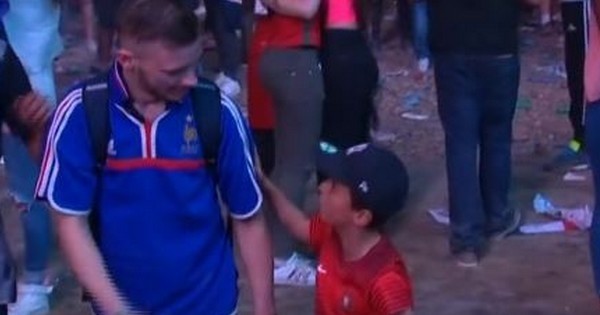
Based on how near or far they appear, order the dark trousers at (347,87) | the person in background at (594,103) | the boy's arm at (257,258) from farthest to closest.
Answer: the dark trousers at (347,87) → the person in background at (594,103) → the boy's arm at (257,258)

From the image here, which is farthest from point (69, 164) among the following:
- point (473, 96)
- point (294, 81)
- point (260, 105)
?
point (473, 96)

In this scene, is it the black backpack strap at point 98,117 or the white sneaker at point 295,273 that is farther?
the white sneaker at point 295,273

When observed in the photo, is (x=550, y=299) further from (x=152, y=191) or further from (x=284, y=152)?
(x=152, y=191)

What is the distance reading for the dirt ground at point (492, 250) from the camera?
7.53m

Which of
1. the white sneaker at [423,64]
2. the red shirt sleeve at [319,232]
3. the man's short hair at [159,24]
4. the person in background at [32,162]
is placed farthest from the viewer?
the white sneaker at [423,64]

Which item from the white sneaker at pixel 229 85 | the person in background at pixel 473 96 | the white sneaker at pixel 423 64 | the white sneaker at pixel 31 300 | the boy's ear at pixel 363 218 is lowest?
the white sneaker at pixel 423 64

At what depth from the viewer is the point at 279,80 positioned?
7.45 metres

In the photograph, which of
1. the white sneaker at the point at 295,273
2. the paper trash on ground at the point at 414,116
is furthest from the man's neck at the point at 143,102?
the paper trash on ground at the point at 414,116

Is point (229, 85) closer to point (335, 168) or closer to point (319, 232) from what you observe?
point (319, 232)

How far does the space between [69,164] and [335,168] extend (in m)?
0.90

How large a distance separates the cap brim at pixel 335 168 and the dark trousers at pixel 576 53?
5.23 metres

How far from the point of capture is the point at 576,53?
399 inches

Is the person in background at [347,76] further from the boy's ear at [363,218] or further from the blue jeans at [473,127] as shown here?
the boy's ear at [363,218]

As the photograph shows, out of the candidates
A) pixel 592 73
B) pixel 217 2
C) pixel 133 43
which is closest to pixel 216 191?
pixel 133 43
